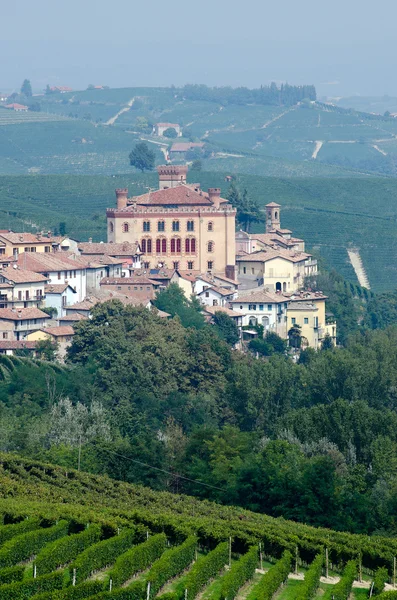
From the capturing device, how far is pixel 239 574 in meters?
35.8

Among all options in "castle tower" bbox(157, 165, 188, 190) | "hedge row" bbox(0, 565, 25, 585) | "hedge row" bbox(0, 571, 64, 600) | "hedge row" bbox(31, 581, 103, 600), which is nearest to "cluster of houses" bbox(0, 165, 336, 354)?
"castle tower" bbox(157, 165, 188, 190)

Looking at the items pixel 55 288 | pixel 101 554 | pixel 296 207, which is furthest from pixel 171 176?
pixel 101 554

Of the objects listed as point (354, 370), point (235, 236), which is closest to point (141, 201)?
point (235, 236)

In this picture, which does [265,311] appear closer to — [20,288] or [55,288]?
[55,288]

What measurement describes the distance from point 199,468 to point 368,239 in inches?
3223

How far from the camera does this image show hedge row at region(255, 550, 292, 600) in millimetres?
34562

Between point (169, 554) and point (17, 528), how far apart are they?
3.70 meters

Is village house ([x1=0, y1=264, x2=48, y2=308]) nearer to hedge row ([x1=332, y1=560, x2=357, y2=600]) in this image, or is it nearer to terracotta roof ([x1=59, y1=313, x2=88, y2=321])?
terracotta roof ([x1=59, y1=313, x2=88, y2=321])

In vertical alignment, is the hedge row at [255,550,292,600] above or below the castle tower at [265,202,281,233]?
above

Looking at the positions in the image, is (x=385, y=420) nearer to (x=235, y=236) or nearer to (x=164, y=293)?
(x=164, y=293)

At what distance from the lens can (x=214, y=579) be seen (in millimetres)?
36406

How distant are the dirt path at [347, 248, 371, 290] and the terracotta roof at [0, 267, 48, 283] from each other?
45.5 meters

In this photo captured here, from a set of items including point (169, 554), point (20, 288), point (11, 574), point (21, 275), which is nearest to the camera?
point (11, 574)

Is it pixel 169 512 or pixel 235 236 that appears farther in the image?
pixel 235 236
